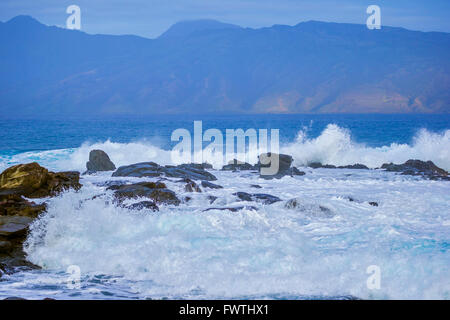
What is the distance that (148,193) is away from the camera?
12039mm

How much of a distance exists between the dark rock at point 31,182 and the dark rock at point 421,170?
1185 cm

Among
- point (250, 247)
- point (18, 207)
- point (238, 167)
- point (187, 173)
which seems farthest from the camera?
point (238, 167)

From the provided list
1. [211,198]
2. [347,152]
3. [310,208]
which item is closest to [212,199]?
[211,198]

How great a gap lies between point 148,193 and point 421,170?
11.4 meters

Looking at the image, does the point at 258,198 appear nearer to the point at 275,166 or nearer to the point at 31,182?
the point at 31,182

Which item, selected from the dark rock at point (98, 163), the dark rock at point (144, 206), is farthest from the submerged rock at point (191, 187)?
the dark rock at point (98, 163)

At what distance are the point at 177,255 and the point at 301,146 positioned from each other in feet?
68.7

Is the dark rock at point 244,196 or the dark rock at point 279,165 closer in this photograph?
the dark rock at point 244,196

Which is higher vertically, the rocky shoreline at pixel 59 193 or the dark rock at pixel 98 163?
the dark rock at pixel 98 163

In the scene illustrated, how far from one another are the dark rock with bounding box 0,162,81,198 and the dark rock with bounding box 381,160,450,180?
38.9 ft

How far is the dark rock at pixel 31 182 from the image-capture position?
11305mm

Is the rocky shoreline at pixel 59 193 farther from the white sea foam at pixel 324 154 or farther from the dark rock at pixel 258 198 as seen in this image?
the white sea foam at pixel 324 154

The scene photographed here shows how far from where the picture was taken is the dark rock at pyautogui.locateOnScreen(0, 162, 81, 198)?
11305mm

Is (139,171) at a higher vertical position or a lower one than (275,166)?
lower
